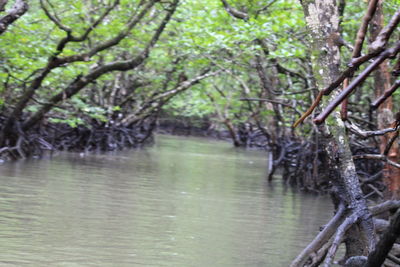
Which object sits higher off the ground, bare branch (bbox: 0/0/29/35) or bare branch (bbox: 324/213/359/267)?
bare branch (bbox: 0/0/29/35)

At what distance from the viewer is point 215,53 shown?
12641 mm

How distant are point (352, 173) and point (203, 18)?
7.27m

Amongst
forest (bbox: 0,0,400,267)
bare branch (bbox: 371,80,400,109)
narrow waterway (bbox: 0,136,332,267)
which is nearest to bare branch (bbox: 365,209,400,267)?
forest (bbox: 0,0,400,267)

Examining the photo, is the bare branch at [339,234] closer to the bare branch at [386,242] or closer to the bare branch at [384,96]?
the bare branch at [386,242]

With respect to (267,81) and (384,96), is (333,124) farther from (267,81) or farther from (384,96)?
(267,81)

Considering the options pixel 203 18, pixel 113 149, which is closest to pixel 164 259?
pixel 203 18

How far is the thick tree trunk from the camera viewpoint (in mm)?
3957

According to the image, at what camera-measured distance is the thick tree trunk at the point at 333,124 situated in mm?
3957

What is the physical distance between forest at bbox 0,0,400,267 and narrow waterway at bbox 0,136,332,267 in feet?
2.88

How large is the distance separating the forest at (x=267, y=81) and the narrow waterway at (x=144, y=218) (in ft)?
2.88

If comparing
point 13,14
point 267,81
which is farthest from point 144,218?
point 267,81

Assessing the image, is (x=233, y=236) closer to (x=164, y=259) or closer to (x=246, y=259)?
(x=246, y=259)

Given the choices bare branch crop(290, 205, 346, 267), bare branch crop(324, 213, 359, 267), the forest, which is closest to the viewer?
bare branch crop(324, 213, 359, 267)

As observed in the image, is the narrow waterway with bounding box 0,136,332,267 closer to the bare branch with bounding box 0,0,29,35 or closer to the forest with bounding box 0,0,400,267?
the forest with bounding box 0,0,400,267
